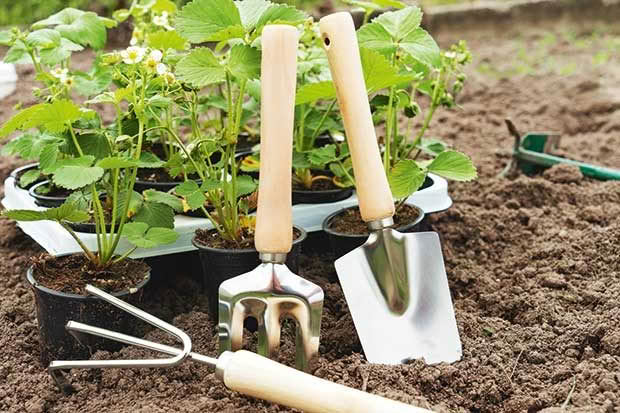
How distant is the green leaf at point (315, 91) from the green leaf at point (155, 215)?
412 mm

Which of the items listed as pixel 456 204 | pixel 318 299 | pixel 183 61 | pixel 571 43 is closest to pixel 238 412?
pixel 318 299

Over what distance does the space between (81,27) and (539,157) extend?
155 cm

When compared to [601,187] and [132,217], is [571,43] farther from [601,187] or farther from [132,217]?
[132,217]

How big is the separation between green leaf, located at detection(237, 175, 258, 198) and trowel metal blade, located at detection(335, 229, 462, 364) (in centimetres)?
32

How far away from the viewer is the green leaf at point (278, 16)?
1776 mm

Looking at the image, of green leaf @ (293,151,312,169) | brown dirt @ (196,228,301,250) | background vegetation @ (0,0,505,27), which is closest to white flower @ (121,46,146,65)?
brown dirt @ (196,228,301,250)

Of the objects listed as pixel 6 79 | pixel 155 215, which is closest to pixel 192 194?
pixel 155 215

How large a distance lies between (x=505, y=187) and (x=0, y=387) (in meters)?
1.63

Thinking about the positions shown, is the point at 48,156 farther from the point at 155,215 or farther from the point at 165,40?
the point at 165,40

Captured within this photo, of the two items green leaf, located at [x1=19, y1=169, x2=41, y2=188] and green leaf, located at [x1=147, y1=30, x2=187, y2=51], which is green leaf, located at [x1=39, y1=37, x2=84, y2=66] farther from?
green leaf, located at [x1=19, y1=169, x2=41, y2=188]

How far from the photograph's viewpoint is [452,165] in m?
2.00

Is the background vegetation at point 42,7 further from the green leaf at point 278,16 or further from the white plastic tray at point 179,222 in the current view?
the green leaf at point 278,16

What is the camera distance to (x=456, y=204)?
255 centimetres

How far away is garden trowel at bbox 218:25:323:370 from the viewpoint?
162cm
